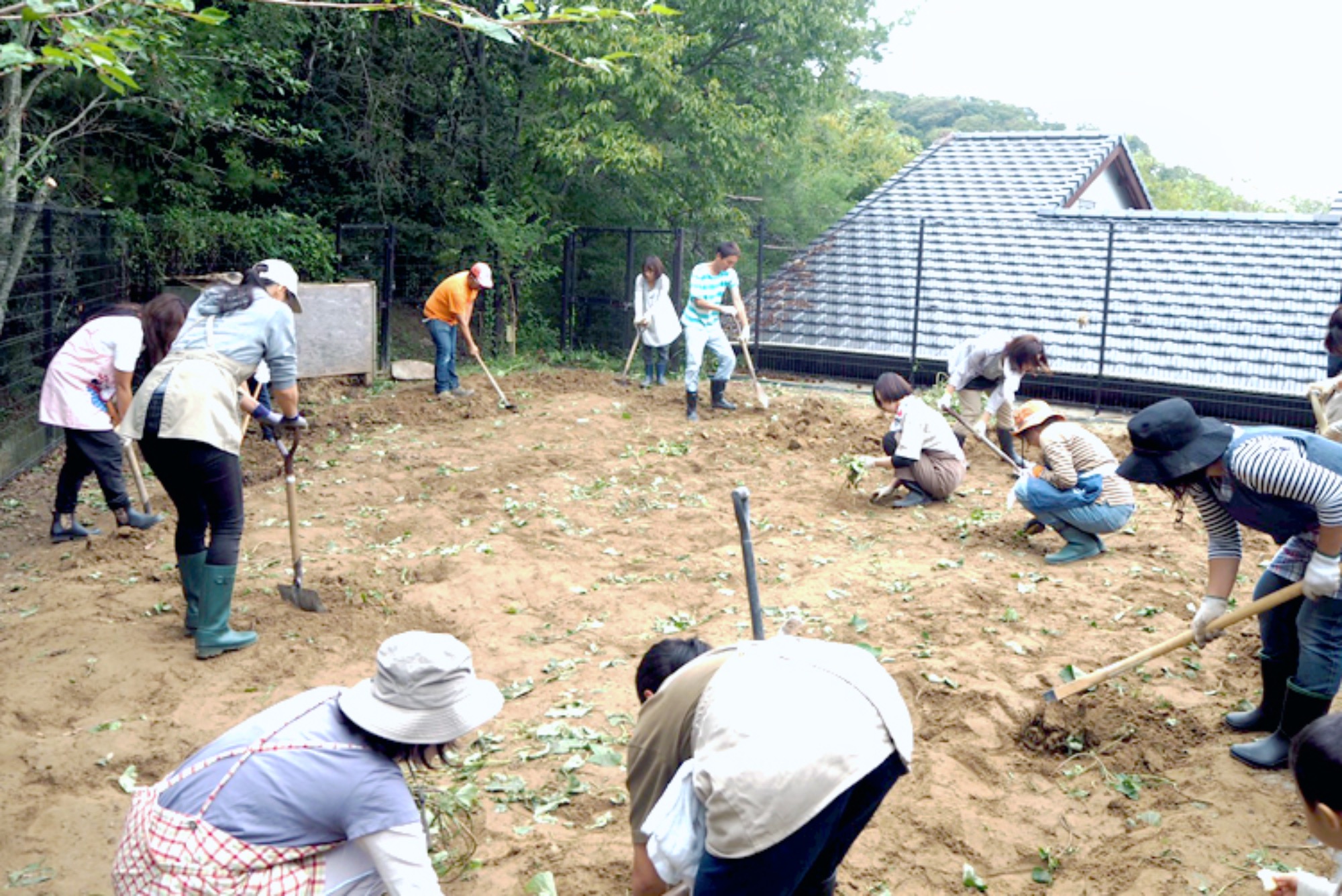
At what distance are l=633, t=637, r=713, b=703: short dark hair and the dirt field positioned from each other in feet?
1.74

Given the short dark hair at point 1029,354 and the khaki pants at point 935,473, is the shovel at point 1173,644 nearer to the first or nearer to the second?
the khaki pants at point 935,473

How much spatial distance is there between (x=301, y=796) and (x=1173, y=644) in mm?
3397

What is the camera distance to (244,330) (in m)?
5.48

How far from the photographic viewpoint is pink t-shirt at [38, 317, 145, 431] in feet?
23.5

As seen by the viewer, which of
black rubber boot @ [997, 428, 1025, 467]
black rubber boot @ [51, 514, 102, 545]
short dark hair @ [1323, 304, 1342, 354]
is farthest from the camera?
black rubber boot @ [997, 428, 1025, 467]

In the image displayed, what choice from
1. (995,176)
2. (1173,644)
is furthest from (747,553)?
(995,176)

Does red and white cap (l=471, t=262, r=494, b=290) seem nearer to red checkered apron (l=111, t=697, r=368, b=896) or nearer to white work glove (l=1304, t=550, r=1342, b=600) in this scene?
white work glove (l=1304, t=550, r=1342, b=600)

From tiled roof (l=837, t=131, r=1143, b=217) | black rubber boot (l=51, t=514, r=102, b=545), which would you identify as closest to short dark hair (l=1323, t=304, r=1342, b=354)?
black rubber boot (l=51, t=514, r=102, b=545)

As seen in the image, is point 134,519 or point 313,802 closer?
point 313,802

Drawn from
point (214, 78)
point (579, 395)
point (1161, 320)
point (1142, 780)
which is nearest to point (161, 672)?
point (1142, 780)

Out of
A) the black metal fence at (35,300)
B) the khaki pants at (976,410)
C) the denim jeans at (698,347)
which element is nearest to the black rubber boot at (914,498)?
the khaki pants at (976,410)

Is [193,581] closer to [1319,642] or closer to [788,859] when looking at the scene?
[788,859]

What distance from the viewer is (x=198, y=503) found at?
5453 millimetres

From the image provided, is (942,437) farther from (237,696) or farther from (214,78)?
(214,78)
